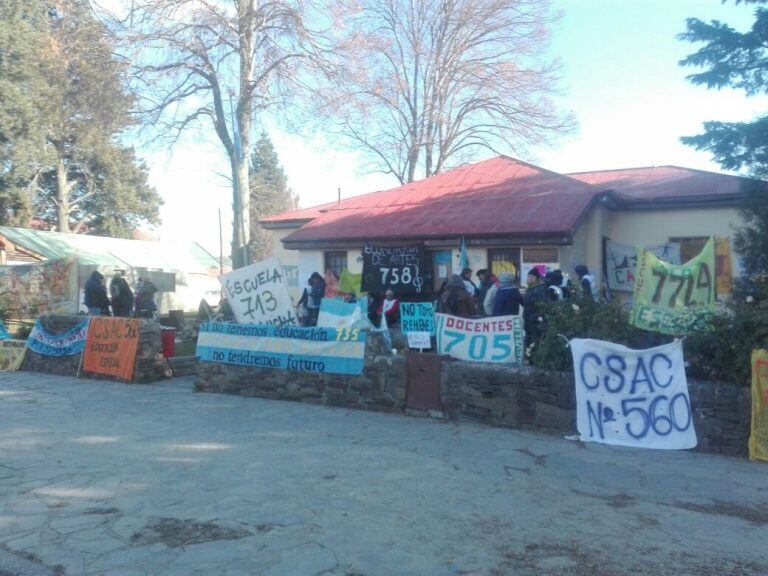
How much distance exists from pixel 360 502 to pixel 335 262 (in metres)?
13.7

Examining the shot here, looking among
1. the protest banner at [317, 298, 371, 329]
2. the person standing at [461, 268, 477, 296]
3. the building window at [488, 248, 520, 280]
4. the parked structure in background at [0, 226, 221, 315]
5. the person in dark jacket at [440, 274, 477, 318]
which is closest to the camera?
the person in dark jacket at [440, 274, 477, 318]

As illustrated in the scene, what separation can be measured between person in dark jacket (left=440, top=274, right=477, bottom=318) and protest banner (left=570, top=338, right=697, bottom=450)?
3.44 m

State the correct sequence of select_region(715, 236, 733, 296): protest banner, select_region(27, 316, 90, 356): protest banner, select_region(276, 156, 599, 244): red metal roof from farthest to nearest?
select_region(276, 156, 599, 244): red metal roof, select_region(715, 236, 733, 296): protest banner, select_region(27, 316, 90, 356): protest banner

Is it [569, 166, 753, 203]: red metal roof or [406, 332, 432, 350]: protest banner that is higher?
[569, 166, 753, 203]: red metal roof

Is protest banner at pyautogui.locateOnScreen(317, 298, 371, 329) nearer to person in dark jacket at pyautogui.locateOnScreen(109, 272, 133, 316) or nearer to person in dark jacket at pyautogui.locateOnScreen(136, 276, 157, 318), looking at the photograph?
person in dark jacket at pyautogui.locateOnScreen(109, 272, 133, 316)

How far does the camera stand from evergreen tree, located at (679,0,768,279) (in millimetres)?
11688

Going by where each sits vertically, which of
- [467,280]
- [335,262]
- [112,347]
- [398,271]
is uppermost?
[335,262]

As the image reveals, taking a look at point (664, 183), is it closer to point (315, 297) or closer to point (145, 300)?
point (315, 297)

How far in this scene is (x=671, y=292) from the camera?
27.5ft

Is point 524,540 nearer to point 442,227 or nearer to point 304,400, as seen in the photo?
point 304,400

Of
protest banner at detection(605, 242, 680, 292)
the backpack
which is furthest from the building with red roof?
the backpack

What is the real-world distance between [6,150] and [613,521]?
36.6 m

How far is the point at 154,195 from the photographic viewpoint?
47375mm

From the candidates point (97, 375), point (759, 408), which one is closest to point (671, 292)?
point (759, 408)
